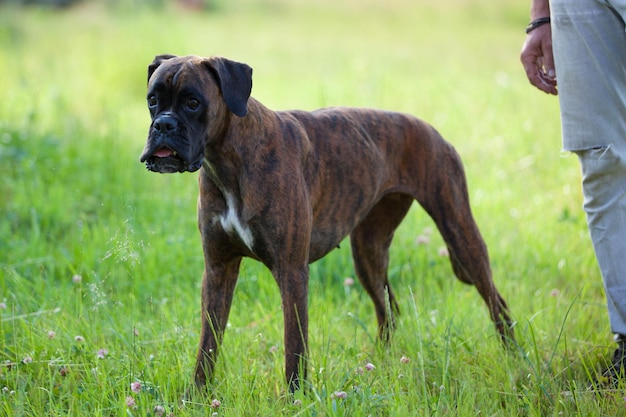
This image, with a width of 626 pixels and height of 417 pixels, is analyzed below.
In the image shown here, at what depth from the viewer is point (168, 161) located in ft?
11.3

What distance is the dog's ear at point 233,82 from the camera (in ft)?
→ 11.7

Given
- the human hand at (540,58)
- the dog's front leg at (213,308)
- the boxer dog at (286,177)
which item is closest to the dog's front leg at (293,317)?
the boxer dog at (286,177)

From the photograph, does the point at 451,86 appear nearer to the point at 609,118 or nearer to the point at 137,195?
the point at 137,195

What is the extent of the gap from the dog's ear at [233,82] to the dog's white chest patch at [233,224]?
427 mm

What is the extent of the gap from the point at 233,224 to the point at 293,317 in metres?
0.51

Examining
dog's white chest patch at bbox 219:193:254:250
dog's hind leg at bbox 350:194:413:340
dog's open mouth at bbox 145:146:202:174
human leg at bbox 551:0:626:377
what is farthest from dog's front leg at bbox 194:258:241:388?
human leg at bbox 551:0:626:377

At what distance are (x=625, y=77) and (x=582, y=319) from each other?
1.54m

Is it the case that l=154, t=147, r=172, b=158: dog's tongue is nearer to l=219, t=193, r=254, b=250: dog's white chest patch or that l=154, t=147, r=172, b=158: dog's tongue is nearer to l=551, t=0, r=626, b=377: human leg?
l=219, t=193, r=254, b=250: dog's white chest patch

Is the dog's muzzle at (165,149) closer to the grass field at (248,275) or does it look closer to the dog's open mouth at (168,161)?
the dog's open mouth at (168,161)

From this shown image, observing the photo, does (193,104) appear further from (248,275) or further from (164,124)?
(248,275)

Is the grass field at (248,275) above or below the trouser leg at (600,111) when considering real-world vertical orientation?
below

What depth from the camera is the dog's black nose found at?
3391 mm

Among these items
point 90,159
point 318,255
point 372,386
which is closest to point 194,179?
point 90,159

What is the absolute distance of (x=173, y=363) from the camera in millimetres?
3984
